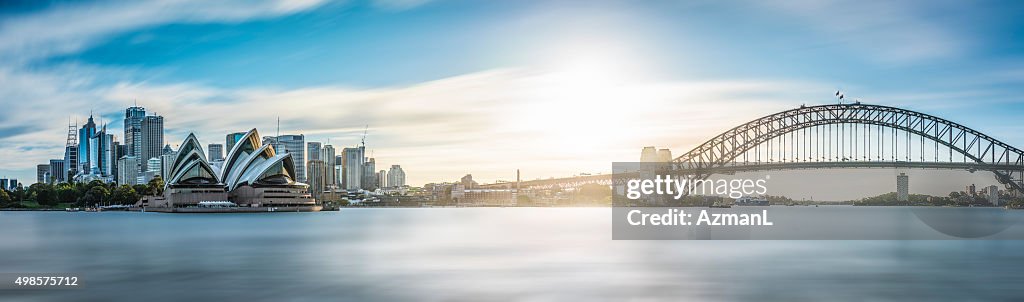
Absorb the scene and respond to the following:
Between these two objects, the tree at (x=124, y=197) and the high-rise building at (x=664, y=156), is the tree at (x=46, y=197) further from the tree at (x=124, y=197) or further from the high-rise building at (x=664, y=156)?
the high-rise building at (x=664, y=156)

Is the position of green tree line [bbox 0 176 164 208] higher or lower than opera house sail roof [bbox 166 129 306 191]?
lower

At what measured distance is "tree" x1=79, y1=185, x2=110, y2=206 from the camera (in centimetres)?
14775

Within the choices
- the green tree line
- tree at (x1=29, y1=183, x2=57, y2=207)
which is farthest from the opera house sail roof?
tree at (x1=29, y1=183, x2=57, y2=207)

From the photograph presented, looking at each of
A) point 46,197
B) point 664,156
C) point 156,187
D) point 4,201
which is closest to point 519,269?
point 664,156

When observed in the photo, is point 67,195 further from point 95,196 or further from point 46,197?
point 95,196

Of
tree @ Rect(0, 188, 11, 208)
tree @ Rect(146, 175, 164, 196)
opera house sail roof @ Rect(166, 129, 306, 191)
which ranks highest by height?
opera house sail roof @ Rect(166, 129, 306, 191)

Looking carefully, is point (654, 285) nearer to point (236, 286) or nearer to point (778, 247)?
point (236, 286)

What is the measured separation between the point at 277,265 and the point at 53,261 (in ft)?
34.5

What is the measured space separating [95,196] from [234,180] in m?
35.2

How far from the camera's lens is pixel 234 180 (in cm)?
12838

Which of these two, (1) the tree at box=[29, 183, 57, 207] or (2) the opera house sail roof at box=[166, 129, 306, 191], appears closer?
(2) the opera house sail roof at box=[166, 129, 306, 191]

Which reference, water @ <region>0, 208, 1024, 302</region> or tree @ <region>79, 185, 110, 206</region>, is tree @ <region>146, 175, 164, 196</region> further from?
water @ <region>0, 208, 1024, 302</region>

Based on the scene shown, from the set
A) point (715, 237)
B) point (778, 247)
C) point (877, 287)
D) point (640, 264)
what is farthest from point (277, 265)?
point (715, 237)

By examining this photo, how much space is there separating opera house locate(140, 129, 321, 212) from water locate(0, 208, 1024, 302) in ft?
235
